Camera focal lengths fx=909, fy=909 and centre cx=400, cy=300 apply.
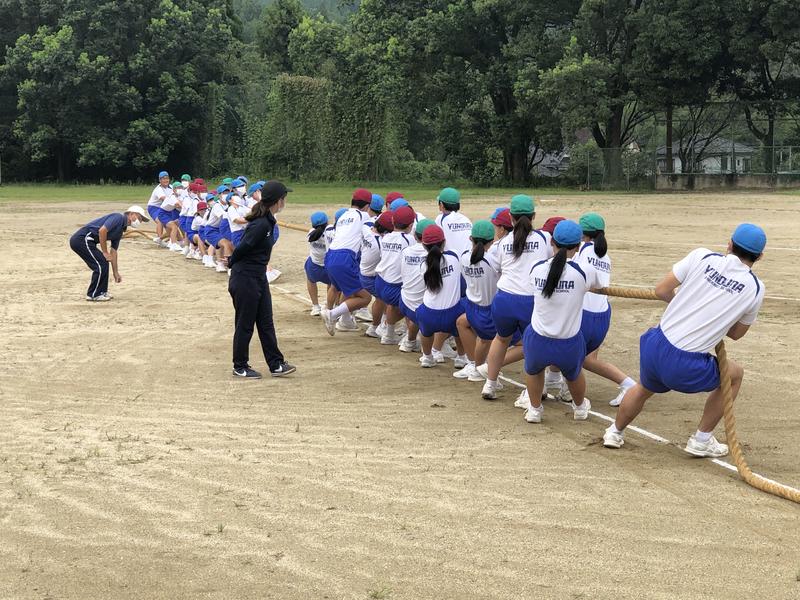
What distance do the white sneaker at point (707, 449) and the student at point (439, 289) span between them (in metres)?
3.05

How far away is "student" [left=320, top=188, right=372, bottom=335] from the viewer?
35.6 feet

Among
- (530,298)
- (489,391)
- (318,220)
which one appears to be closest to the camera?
(530,298)

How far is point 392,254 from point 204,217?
Result: 8.87 metres

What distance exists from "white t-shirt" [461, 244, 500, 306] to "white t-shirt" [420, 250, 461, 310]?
0.37m

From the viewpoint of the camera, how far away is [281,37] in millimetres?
62844

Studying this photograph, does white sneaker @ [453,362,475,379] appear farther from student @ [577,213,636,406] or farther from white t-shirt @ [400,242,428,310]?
student @ [577,213,636,406]

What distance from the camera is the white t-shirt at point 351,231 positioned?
10844 mm

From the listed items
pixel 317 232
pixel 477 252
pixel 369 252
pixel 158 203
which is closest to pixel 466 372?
pixel 477 252

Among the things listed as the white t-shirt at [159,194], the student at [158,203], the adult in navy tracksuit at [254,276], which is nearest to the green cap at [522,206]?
the adult in navy tracksuit at [254,276]

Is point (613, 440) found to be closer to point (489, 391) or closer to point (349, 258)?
point (489, 391)

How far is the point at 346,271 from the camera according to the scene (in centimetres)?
1085

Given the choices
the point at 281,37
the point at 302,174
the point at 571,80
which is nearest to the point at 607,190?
the point at 571,80

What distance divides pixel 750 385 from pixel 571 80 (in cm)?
3058

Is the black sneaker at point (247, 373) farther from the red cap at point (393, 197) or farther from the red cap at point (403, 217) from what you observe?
the red cap at point (393, 197)
